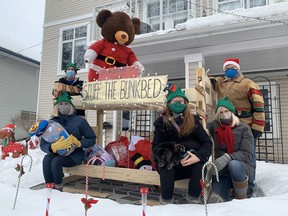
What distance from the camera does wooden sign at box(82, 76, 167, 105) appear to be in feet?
10.2

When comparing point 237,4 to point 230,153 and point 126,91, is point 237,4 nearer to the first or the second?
point 126,91

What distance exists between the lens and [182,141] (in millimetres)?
2721

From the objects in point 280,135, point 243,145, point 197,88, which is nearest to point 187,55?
point 197,88

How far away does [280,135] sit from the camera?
721cm

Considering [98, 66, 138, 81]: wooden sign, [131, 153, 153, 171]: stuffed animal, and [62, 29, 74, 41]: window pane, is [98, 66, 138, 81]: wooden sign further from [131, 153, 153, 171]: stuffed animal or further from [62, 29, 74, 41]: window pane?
[62, 29, 74, 41]: window pane

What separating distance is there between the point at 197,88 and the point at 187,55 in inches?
118

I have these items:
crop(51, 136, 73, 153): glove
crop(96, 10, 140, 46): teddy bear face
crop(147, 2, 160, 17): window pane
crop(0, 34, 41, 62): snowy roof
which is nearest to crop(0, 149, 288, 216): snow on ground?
crop(51, 136, 73, 153): glove

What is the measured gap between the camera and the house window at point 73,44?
424 inches

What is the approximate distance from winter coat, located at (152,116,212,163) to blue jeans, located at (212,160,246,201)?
30 centimetres

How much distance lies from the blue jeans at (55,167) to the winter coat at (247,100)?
7.59 feet

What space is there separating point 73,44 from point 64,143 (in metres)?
8.72

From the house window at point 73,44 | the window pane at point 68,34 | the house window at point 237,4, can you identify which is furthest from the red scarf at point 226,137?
the window pane at point 68,34

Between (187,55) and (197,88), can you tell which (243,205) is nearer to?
(197,88)

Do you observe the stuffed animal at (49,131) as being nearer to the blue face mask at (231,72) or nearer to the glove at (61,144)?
the glove at (61,144)
